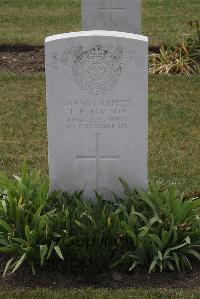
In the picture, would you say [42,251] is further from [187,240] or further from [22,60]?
[22,60]

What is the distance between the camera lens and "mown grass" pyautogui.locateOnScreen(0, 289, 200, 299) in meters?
4.96

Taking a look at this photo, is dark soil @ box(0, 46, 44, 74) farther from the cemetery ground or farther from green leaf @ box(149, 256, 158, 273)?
green leaf @ box(149, 256, 158, 273)

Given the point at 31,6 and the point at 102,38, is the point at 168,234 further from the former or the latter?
the point at 31,6

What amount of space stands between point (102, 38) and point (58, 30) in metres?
9.25

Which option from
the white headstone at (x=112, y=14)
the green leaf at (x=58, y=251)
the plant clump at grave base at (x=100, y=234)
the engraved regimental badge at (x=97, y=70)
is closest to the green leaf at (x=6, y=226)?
the plant clump at grave base at (x=100, y=234)

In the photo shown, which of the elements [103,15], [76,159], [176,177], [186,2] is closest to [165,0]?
[186,2]

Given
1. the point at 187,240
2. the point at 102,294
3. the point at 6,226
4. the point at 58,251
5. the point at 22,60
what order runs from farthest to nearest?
the point at 22,60, the point at 6,226, the point at 187,240, the point at 58,251, the point at 102,294

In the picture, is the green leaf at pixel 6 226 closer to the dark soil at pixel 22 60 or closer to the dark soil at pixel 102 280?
the dark soil at pixel 102 280

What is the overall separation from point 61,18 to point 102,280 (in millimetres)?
11275

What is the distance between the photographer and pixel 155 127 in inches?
351

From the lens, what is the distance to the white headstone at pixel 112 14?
11328 mm

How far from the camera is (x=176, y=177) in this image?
7.20 metres

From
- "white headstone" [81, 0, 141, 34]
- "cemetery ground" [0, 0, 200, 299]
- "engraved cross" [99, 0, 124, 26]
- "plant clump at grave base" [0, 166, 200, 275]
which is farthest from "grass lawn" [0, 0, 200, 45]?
"plant clump at grave base" [0, 166, 200, 275]

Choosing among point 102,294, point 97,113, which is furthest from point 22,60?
point 102,294
